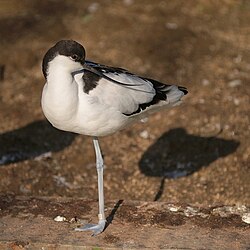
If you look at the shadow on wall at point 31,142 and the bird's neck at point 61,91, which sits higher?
the bird's neck at point 61,91

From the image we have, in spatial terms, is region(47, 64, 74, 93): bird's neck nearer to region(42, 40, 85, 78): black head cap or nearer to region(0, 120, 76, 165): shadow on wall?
region(42, 40, 85, 78): black head cap

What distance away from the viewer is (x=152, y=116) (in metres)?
7.06

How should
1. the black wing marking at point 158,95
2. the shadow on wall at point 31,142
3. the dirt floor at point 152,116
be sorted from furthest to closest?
the shadow on wall at point 31,142, the dirt floor at point 152,116, the black wing marking at point 158,95

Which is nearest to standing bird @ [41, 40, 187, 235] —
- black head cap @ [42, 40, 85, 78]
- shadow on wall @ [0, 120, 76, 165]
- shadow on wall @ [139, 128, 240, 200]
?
black head cap @ [42, 40, 85, 78]

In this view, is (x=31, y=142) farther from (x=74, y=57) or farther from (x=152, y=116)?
(x=74, y=57)

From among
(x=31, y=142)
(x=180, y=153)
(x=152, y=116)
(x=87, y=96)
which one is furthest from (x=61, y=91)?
(x=152, y=116)

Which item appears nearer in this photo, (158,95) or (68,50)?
(68,50)

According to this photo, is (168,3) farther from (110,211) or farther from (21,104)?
(110,211)

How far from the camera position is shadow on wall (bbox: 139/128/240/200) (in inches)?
246

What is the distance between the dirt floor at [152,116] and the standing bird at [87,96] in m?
1.52

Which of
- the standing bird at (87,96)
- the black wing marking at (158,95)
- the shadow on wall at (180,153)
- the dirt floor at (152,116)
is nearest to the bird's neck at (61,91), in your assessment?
the standing bird at (87,96)

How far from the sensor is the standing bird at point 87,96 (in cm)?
397

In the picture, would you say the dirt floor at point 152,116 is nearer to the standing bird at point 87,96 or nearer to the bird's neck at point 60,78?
the standing bird at point 87,96

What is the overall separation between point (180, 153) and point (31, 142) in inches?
58.4
